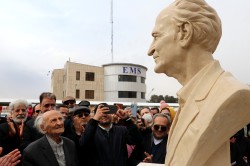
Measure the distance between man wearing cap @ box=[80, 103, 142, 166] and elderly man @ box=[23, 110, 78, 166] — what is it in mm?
313

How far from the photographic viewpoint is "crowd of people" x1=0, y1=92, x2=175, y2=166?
3340 mm

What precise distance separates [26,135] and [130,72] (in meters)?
37.6

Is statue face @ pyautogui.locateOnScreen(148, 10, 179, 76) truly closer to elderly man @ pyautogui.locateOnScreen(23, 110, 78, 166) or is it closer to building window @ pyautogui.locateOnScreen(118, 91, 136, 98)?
elderly man @ pyautogui.locateOnScreen(23, 110, 78, 166)

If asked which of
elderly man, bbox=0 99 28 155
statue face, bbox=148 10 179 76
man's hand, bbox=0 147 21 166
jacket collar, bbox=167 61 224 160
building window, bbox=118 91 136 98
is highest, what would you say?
building window, bbox=118 91 136 98

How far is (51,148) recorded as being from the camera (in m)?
3.36

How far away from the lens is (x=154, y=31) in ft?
6.88

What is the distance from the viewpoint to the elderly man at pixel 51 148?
3.26 meters

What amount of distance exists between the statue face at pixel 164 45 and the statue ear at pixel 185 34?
0.15 ft

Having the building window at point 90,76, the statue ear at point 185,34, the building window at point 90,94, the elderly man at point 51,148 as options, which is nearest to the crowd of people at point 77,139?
the elderly man at point 51,148

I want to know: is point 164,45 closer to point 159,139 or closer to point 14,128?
point 159,139

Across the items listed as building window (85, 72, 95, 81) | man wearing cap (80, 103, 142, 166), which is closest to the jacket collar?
man wearing cap (80, 103, 142, 166)

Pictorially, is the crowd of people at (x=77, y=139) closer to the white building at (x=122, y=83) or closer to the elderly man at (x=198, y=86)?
the elderly man at (x=198, y=86)

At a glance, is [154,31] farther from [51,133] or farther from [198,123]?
[51,133]

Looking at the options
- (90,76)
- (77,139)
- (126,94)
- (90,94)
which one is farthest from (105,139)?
(90,76)
